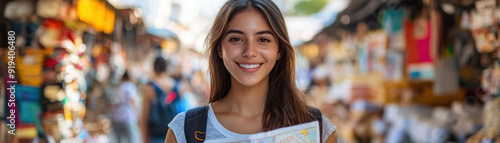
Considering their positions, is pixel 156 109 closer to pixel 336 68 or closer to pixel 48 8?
pixel 48 8

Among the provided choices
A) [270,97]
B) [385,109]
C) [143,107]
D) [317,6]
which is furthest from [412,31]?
[317,6]

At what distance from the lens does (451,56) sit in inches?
189

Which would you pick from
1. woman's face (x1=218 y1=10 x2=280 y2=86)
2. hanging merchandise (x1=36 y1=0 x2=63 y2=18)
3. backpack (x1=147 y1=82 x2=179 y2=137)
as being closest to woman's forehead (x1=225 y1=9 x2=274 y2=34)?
woman's face (x1=218 y1=10 x2=280 y2=86)

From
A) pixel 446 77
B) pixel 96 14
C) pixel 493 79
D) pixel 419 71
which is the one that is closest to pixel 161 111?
pixel 96 14

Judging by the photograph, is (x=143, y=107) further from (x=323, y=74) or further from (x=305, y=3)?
(x=305, y=3)

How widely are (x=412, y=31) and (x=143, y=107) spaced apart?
288cm

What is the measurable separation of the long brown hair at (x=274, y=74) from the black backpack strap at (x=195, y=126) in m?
0.12

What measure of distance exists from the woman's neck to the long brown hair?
21 millimetres

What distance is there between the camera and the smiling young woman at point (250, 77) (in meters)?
1.61

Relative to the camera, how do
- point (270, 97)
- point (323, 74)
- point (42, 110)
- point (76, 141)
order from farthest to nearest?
point (323, 74) → point (76, 141) → point (42, 110) → point (270, 97)

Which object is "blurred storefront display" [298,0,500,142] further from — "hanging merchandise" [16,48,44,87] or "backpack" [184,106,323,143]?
"hanging merchandise" [16,48,44,87]

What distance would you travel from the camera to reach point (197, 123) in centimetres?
167

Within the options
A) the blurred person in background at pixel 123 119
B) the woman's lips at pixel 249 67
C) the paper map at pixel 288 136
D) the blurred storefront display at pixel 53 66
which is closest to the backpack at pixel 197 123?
the paper map at pixel 288 136

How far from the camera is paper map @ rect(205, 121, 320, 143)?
4.88 ft
